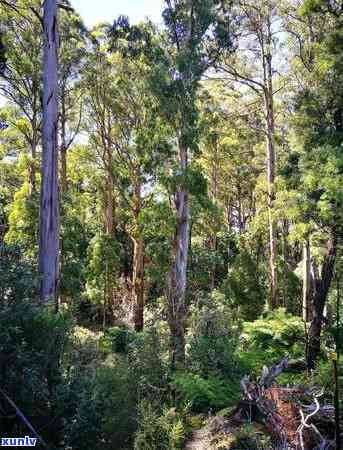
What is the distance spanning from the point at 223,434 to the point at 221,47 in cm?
969

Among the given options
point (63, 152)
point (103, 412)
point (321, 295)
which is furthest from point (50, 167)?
point (63, 152)

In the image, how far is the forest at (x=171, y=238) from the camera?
165 inches

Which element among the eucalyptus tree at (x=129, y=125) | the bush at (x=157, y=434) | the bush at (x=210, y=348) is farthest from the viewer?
the eucalyptus tree at (x=129, y=125)

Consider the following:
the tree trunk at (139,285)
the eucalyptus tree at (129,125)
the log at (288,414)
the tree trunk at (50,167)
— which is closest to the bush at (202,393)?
the log at (288,414)

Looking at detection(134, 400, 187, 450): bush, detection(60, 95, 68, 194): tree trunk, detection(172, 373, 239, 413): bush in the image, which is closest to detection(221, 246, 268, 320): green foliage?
detection(60, 95, 68, 194): tree trunk

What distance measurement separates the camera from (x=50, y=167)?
6508mm

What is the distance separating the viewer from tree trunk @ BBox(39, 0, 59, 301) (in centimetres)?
634

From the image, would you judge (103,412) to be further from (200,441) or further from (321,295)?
(321,295)

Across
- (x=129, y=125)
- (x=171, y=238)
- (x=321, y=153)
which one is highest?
(x=129, y=125)

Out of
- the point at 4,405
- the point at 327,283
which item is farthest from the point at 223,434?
the point at 327,283

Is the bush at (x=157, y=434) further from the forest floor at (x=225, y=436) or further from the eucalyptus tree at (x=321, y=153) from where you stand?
the eucalyptus tree at (x=321, y=153)

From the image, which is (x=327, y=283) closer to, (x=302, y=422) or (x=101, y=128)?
(x=302, y=422)

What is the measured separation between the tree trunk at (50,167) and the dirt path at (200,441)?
296 cm

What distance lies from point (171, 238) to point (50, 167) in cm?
507
